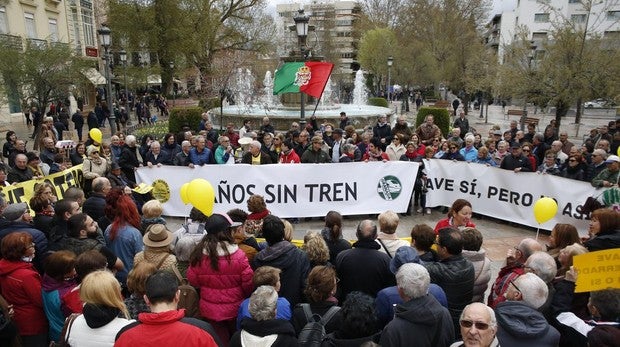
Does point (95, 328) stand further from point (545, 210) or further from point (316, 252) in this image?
point (545, 210)

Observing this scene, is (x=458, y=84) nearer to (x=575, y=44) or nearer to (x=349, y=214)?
(x=575, y=44)

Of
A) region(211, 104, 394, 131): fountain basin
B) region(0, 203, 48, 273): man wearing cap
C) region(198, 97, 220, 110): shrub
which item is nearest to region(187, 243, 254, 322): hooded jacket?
region(0, 203, 48, 273): man wearing cap

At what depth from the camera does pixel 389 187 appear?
904cm

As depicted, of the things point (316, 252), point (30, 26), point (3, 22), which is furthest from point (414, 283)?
point (30, 26)

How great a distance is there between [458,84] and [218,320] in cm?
4034

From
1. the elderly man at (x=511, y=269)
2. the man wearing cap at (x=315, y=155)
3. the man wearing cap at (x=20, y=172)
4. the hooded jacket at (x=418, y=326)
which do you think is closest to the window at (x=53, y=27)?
the man wearing cap at (x=20, y=172)

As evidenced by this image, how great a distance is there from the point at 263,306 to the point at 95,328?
1.06m

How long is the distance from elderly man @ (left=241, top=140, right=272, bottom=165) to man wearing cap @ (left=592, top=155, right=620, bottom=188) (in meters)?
5.79

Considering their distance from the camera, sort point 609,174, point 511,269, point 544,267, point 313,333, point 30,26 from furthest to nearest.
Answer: point 30,26 < point 609,174 < point 511,269 < point 544,267 < point 313,333

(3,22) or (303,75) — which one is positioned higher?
(3,22)

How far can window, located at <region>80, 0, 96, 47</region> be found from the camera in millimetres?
39906

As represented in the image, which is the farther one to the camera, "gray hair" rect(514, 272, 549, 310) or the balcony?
the balcony

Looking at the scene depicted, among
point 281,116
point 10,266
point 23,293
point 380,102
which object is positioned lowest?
point 23,293

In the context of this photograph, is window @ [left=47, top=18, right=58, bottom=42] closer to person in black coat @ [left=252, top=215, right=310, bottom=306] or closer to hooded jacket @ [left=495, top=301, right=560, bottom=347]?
person in black coat @ [left=252, top=215, right=310, bottom=306]
